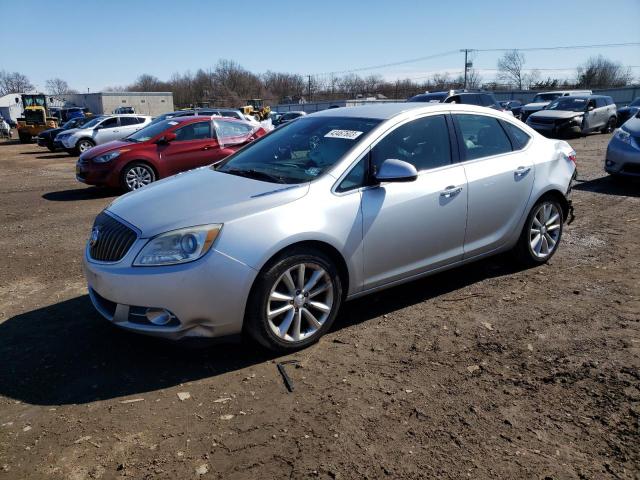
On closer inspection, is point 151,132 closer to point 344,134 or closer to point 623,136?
point 344,134

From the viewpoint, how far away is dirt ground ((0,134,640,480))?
2518 millimetres

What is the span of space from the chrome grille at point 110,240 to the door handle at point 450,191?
7.85 feet

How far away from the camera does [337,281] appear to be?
367 cm

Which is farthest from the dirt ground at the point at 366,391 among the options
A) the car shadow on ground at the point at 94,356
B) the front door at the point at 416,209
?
the front door at the point at 416,209

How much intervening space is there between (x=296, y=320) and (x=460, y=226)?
5.56ft

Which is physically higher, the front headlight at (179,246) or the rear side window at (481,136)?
the rear side window at (481,136)

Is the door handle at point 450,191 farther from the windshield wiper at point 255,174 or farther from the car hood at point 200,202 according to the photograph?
the windshield wiper at point 255,174


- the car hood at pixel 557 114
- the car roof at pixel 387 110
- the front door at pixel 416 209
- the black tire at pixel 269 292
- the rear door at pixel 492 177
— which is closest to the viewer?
the black tire at pixel 269 292

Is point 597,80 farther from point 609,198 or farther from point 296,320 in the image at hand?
point 296,320

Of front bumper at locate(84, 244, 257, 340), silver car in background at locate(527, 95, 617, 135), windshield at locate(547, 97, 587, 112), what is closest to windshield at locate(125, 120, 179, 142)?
front bumper at locate(84, 244, 257, 340)

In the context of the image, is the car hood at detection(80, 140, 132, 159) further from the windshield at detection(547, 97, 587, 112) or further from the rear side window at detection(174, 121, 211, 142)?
the windshield at detection(547, 97, 587, 112)

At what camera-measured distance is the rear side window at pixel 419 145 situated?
398cm

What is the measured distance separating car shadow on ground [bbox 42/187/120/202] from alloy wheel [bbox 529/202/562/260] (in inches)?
328

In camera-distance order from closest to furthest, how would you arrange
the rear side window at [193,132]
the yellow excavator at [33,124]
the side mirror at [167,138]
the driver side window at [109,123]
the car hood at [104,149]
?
the car hood at [104,149]
the side mirror at [167,138]
the rear side window at [193,132]
the driver side window at [109,123]
the yellow excavator at [33,124]
